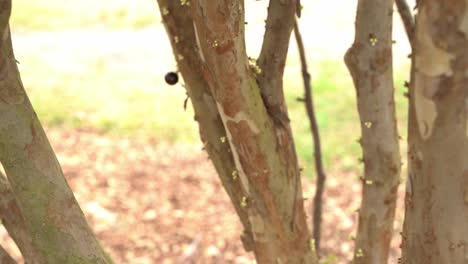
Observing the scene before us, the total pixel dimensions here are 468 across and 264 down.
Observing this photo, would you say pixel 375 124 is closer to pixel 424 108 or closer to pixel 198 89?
pixel 198 89

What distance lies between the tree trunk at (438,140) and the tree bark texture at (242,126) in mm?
376

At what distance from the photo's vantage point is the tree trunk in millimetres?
934

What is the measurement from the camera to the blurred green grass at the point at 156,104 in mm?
4844

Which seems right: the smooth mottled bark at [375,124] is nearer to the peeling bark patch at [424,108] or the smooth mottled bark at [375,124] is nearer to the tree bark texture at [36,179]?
the peeling bark patch at [424,108]

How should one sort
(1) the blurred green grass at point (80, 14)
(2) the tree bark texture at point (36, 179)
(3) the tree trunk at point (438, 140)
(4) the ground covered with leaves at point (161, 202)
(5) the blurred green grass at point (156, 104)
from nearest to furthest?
(3) the tree trunk at point (438, 140) < (2) the tree bark texture at point (36, 179) < (4) the ground covered with leaves at point (161, 202) < (5) the blurred green grass at point (156, 104) < (1) the blurred green grass at point (80, 14)

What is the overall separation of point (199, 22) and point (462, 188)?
576mm

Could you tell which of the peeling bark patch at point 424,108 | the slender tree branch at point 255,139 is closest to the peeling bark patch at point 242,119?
the slender tree branch at point 255,139

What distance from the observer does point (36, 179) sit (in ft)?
4.06

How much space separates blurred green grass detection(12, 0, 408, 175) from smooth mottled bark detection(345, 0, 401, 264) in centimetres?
274

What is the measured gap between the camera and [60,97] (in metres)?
5.75

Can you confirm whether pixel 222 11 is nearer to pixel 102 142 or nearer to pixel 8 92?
pixel 8 92

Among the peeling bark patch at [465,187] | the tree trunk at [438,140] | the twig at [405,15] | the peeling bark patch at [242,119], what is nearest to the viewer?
the tree trunk at [438,140]

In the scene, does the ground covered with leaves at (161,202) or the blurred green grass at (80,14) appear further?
the blurred green grass at (80,14)

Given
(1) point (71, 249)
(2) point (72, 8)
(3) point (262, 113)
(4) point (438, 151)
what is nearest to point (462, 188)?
(4) point (438, 151)
